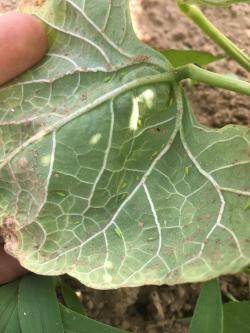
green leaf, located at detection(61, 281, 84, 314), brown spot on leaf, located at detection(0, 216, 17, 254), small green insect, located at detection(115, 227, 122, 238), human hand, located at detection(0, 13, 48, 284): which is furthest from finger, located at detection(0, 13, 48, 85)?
green leaf, located at detection(61, 281, 84, 314)

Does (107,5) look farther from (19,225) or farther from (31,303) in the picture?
(31,303)

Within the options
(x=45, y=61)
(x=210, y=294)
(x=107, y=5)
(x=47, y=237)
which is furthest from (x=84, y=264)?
(x=107, y=5)

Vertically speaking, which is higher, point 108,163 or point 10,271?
point 108,163

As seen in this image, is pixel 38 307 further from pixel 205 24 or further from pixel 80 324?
pixel 205 24

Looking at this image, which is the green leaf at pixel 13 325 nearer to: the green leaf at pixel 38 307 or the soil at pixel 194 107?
the green leaf at pixel 38 307

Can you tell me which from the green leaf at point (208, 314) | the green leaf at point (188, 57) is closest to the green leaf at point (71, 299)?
the green leaf at point (208, 314)

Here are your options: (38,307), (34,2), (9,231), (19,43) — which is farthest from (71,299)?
(34,2)

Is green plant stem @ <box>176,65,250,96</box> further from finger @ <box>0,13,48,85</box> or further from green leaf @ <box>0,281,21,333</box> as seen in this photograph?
green leaf @ <box>0,281,21,333</box>
